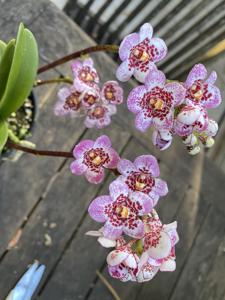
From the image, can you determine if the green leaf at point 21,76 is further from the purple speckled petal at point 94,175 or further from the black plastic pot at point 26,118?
the black plastic pot at point 26,118

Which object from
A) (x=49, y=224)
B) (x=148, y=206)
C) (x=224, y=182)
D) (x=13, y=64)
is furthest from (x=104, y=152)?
(x=224, y=182)

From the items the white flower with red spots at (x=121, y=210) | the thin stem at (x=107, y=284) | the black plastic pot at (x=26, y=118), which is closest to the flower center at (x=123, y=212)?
the white flower with red spots at (x=121, y=210)

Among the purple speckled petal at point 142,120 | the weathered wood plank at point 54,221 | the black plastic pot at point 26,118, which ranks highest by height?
the purple speckled petal at point 142,120

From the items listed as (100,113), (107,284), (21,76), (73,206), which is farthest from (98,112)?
(107,284)

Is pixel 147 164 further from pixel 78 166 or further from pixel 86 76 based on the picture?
pixel 86 76

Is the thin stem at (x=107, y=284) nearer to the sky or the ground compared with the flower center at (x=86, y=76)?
nearer to the ground

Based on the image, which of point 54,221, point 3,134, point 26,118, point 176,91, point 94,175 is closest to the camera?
point 176,91
